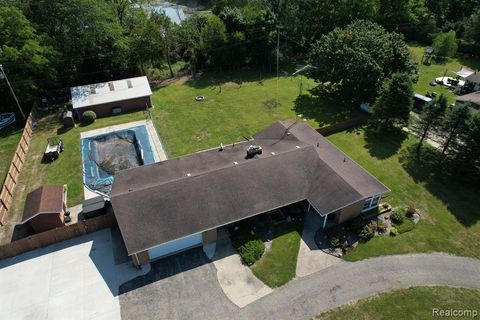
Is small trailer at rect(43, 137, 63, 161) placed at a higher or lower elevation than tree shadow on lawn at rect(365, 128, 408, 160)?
higher

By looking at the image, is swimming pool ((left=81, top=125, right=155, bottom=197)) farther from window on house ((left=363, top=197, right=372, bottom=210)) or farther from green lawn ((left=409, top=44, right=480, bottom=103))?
green lawn ((left=409, top=44, right=480, bottom=103))

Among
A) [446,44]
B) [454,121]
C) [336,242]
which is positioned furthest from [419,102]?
[336,242]

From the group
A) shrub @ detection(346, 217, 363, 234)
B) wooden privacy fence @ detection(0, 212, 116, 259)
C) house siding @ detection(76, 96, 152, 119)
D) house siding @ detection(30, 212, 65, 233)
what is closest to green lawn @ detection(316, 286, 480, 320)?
shrub @ detection(346, 217, 363, 234)

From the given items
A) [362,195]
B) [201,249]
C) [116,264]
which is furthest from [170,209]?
[362,195]

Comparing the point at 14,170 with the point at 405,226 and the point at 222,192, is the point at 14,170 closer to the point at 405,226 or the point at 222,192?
the point at 222,192

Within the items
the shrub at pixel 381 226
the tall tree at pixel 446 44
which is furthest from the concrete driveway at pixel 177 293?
the tall tree at pixel 446 44

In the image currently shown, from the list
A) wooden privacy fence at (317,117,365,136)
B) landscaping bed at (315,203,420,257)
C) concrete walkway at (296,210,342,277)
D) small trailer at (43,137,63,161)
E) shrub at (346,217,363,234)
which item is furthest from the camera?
wooden privacy fence at (317,117,365,136)

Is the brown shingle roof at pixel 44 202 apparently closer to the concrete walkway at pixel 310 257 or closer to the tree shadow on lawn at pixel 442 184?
the concrete walkway at pixel 310 257
